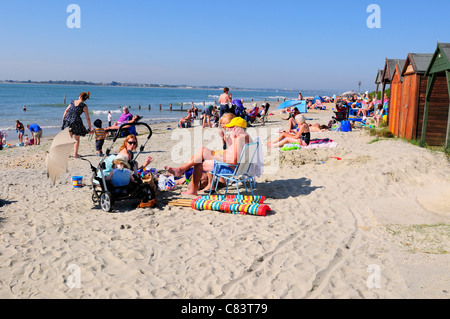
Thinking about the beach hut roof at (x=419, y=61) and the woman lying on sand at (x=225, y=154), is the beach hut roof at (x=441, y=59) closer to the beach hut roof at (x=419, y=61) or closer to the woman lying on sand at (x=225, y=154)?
the beach hut roof at (x=419, y=61)

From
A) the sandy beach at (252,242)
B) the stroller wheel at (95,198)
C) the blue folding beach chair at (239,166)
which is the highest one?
the blue folding beach chair at (239,166)

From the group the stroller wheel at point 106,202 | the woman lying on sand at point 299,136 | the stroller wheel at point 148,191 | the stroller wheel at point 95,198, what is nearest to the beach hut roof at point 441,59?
the woman lying on sand at point 299,136

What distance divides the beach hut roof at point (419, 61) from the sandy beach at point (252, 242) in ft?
12.3

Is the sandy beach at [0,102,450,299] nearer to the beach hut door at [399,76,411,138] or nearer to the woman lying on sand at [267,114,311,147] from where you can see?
the woman lying on sand at [267,114,311,147]

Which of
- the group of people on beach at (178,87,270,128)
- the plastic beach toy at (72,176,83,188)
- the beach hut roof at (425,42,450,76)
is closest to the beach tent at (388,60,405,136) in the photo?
the beach hut roof at (425,42,450,76)

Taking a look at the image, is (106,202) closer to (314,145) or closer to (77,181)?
(77,181)

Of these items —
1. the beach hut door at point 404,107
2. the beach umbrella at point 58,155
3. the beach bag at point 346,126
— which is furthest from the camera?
the beach bag at point 346,126

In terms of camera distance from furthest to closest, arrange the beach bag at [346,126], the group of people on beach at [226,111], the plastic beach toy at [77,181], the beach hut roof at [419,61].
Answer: the group of people on beach at [226,111]
the beach bag at [346,126]
the beach hut roof at [419,61]
the plastic beach toy at [77,181]

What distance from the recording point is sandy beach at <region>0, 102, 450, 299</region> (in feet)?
11.4

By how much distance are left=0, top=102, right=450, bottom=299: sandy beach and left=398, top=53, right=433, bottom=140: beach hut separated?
3.11m

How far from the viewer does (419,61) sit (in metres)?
10.7

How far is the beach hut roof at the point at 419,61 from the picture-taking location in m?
10.3

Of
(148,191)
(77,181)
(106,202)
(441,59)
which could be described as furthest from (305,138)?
(106,202)

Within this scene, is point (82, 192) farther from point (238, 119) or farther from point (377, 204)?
point (377, 204)
